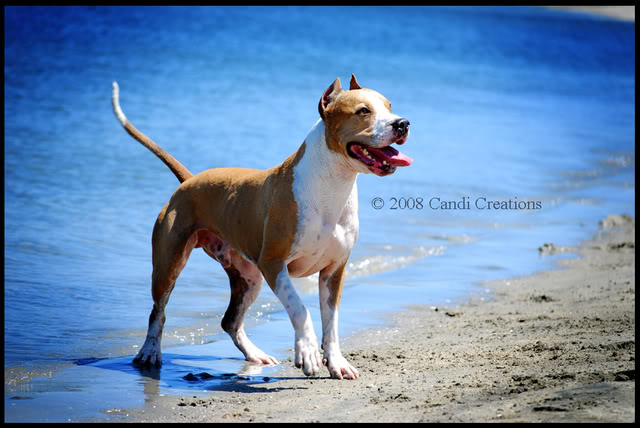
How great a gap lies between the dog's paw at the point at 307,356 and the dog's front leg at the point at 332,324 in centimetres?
31

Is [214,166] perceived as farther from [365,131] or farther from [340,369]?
[365,131]

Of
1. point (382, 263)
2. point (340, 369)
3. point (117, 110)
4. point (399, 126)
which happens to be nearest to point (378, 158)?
point (399, 126)

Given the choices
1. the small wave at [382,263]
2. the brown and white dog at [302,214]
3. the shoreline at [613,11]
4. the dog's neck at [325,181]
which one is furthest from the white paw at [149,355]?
the shoreline at [613,11]

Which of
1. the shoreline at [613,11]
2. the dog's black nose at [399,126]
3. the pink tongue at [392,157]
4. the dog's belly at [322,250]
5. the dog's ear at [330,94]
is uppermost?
the shoreline at [613,11]

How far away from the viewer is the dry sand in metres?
4.23

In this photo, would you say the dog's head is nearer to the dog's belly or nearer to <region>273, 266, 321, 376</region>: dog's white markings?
the dog's belly

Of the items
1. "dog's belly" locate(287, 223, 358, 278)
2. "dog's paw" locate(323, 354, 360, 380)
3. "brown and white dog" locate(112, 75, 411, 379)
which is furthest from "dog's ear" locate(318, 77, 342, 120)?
→ "dog's paw" locate(323, 354, 360, 380)

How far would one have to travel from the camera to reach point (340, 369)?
5410 millimetres

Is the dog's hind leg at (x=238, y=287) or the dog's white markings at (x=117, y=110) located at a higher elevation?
the dog's white markings at (x=117, y=110)

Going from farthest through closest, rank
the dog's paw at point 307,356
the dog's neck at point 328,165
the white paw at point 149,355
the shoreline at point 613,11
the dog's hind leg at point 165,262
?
→ the shoreline at point 613,11 → the dog's hind leg at point 165,262 → the white paw at point 149,355 → the dog's neck at point 328,165 → the dog's paw at point 307,356

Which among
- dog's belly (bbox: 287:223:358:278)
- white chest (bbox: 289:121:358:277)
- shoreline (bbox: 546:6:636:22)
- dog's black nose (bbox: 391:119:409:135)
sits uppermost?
shoreline (bbox: 546:6:636:22)

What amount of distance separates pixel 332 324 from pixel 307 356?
0.44 metres

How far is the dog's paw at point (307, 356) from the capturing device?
510 centimetres

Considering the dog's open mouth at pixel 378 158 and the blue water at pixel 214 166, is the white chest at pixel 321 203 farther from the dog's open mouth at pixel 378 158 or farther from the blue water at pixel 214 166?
the blue water at pixel 214 166
